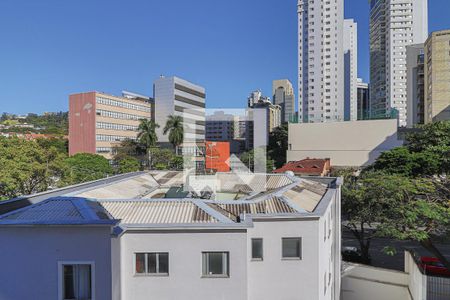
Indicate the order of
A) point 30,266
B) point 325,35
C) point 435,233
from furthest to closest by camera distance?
point 325,35 < point 435,233 < point 30,266

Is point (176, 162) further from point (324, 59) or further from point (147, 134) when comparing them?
point (324, 59)

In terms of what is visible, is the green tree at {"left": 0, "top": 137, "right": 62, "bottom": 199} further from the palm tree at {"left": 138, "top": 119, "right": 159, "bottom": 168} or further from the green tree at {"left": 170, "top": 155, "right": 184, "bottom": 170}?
the palm tree at {"left": 138, "top": 119, "right": 159, "bottom": 168}

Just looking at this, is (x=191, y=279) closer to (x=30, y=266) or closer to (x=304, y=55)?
(x=30, y=266)

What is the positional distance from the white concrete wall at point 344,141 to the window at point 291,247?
44779mm

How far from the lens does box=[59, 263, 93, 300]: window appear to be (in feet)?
27.0

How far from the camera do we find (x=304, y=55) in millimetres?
86625

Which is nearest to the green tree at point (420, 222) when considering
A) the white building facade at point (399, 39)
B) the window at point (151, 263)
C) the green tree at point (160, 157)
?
the window at point (151, 263)

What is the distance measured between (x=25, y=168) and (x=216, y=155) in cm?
1504

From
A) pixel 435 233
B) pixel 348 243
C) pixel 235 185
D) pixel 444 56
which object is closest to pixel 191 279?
pixel 235 185

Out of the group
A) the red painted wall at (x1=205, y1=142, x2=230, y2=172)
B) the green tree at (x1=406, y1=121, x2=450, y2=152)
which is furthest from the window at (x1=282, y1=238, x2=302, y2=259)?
the green tree at (x1=406, y1=121, x2=450, y2=152)

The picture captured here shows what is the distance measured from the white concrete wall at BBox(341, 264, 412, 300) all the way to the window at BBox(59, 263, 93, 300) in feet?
47.3

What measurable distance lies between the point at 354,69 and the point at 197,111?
64.6 meters

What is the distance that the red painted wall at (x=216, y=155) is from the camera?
17.3 m

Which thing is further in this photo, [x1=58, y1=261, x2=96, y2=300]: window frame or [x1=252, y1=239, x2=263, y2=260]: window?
[x1=252, y1=239, x2=263, y2=260]: window
